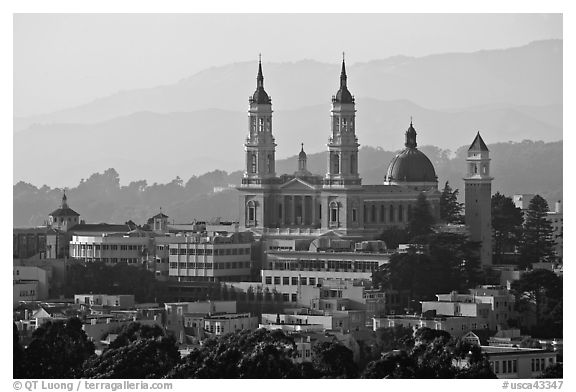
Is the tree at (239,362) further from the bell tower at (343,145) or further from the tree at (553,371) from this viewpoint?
the bell tower at (343,145)

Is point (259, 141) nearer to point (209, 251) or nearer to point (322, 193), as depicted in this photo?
point (322, 193)

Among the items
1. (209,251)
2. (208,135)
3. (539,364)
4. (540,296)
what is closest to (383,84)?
(208,135)

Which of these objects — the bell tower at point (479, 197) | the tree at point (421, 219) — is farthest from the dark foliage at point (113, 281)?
the bell tower at point (479, 197)

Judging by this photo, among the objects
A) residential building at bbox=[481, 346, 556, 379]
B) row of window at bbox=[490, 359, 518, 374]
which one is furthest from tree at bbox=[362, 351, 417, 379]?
row of window at bbox=[490, 359, 518, 374]

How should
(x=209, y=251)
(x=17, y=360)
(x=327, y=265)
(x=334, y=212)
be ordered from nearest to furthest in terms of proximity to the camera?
(x=17, y=360)
(x=327, y=265)
(x=209, y=251)
(x=334, y=212)
